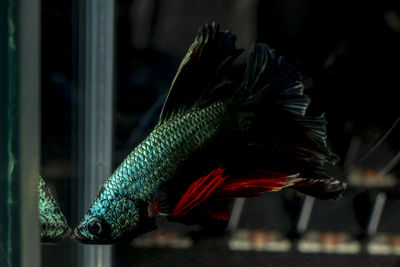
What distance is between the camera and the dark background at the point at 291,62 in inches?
44.8

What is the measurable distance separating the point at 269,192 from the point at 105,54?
0.61 metres

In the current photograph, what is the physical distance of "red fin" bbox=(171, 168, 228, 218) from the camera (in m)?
1.10

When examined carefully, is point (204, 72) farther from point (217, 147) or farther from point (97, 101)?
point (97, 101)

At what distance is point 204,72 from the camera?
113 cm

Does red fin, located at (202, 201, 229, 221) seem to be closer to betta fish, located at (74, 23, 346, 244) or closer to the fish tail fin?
betta fish, located at (74, 23, 346, 244)

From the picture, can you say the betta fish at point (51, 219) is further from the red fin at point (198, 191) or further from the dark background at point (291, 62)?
the red fin at point (198, 191)

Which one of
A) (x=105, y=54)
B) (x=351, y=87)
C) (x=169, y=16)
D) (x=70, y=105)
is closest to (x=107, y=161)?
(x=70, y=105)

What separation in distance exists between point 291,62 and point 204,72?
0.24 m

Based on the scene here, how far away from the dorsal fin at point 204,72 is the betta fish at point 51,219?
365mm
